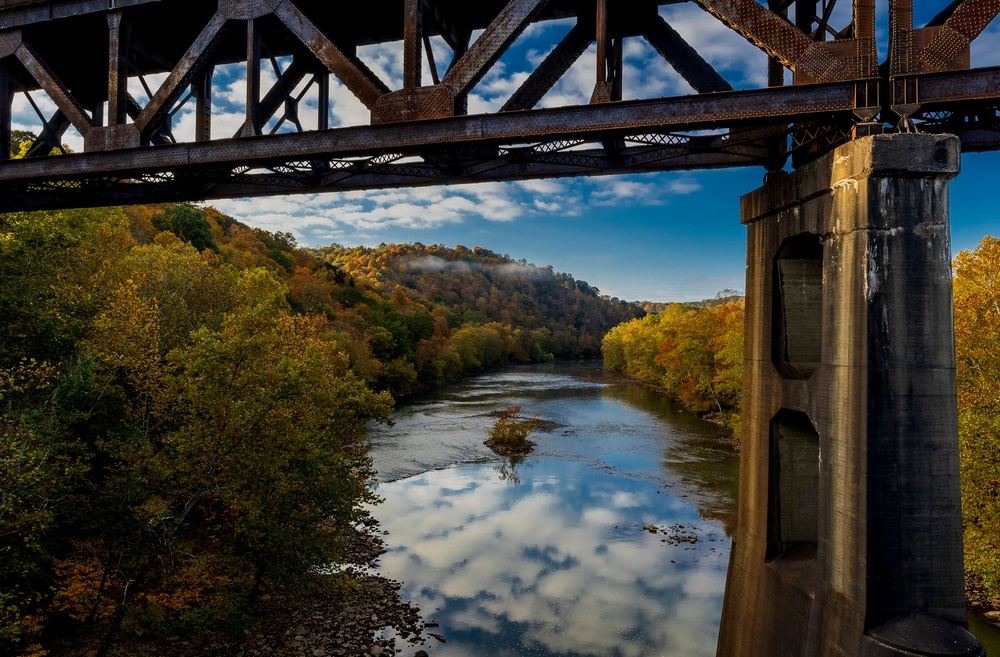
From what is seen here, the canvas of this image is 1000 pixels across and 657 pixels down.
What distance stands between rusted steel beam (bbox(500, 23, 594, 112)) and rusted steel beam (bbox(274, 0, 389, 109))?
185 centimetres

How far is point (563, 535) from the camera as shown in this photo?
23312 millimetres

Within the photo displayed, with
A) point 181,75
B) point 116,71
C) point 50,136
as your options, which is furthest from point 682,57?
point 50,136

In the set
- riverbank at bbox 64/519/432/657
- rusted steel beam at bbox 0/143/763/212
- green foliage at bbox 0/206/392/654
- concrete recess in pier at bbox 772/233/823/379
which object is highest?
rusted steel beam at bbox 0/143/763/212

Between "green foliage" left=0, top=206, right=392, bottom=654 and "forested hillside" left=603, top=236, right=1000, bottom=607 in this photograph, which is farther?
"forested hillside" left=603, top=236, right=1000, bottom=607

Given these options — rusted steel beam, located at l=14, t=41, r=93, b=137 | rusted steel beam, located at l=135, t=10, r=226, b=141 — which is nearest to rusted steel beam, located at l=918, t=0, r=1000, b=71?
rusted steel beam, located at l=135, t=10, r=226, b=141

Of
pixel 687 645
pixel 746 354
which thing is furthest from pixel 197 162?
pixel 687 645

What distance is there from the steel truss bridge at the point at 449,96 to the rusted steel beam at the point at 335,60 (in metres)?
0.02

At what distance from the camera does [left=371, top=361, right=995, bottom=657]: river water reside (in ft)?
54.4

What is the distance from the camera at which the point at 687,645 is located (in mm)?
15664

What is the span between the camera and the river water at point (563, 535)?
54.4 feet

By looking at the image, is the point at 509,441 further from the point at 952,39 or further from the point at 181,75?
the point at 952,39

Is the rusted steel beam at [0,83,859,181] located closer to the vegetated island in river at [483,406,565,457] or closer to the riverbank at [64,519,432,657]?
the riverbank at [64,519,432,657]

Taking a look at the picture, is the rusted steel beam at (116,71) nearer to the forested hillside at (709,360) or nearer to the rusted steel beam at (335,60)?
the rusted steel beam at (335,60)

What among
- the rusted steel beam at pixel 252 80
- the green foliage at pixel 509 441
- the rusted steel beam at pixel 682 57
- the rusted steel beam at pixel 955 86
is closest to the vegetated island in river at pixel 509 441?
the green foliage at pixel 509 441
